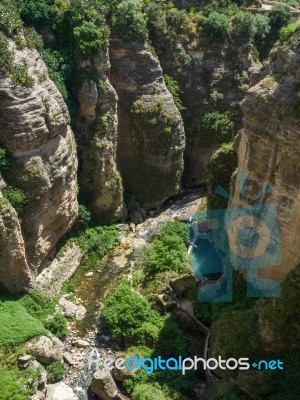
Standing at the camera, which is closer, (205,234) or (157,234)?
(205,234)

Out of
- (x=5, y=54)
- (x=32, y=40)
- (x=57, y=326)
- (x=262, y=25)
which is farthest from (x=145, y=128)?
(x=57, y=326)

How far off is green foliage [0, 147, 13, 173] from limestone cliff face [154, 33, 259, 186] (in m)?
15.8

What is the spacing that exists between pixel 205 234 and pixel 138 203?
21.3 feet

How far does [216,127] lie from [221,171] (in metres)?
8.90

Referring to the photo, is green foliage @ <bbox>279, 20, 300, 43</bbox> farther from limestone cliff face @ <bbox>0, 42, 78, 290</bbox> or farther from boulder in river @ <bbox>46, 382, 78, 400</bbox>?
boulder in river @ <bbox>46, 382, 78, 400</bbox>

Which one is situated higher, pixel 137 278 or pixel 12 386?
pixel 137 278

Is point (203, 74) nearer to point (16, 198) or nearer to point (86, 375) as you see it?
point (16, 198)

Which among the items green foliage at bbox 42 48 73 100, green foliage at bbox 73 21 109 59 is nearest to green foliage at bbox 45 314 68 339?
green foliage at bbox 42 48 73 100

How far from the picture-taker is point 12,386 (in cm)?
1778

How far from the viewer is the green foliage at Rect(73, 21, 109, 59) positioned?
2542cm

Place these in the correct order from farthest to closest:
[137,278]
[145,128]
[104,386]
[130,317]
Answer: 1. [145,128]
2. [137,278]
3. [130,317]
4. [104,386]

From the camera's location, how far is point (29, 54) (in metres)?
22.4

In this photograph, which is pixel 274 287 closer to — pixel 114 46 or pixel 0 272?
pixel 0 272

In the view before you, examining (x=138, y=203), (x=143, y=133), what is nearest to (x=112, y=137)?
(x=143, y=133)
